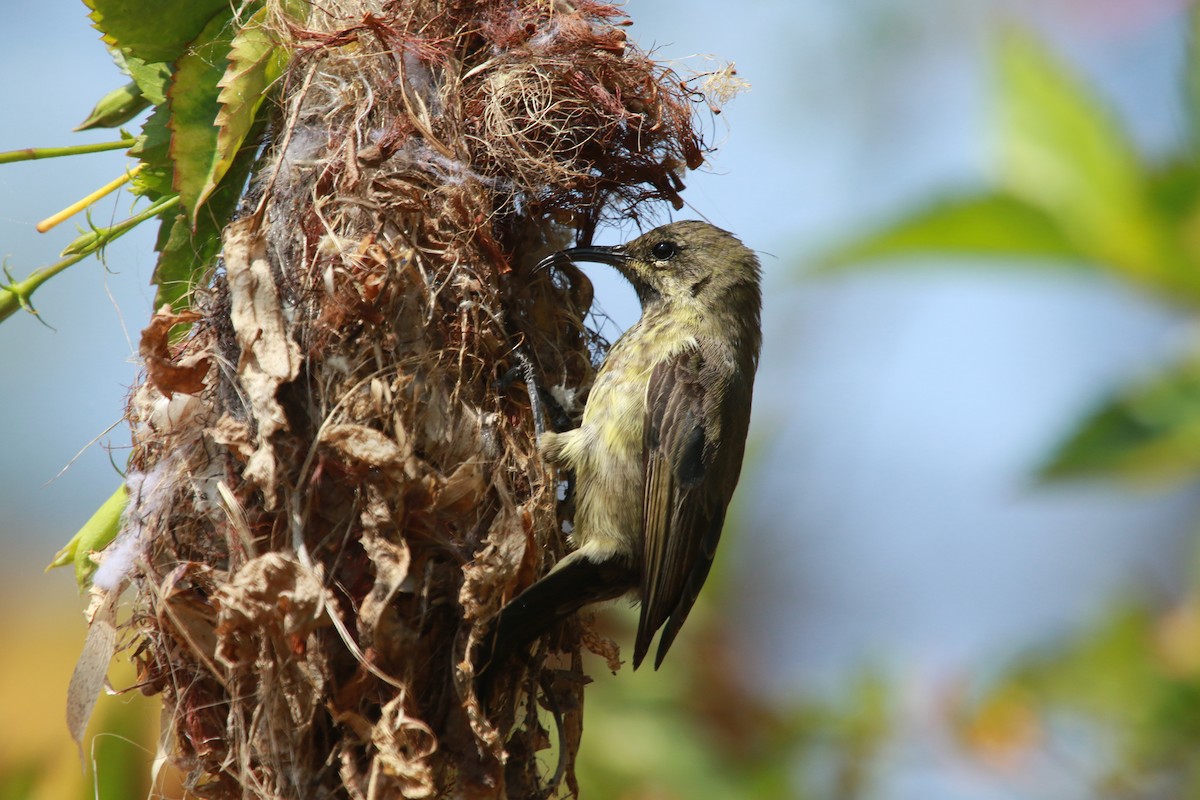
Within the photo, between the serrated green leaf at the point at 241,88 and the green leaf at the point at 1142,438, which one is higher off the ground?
the serrated green leaf at the point at 241,88

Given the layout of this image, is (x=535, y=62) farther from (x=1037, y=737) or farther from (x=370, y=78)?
(x=1037, y=737)

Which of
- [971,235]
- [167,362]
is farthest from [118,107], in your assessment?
[971,235]

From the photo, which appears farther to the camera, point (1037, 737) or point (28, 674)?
point (28, 674)

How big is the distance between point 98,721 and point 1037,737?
2.47 m

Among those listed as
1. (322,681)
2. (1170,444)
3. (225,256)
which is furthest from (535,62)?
(1170,444)

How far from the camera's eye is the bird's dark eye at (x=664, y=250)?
4328 mm

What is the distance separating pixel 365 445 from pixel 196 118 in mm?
943

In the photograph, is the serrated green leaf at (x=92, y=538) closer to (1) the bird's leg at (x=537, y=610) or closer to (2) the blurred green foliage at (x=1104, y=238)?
(1) the bird's leg at (x=537, y=610)

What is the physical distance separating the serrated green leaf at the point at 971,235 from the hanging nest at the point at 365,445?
68.8 inches

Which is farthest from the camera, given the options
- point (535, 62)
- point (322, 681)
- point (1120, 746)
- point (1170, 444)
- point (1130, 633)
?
point (535, 62)

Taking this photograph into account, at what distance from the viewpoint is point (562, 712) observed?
333cm

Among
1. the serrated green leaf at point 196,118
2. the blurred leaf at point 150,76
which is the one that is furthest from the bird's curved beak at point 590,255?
the blurred leaf at point 150,76

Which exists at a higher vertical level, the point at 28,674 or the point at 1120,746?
the point at 1120,746

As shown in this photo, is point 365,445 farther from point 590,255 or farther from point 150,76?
Answer: point 590,255
